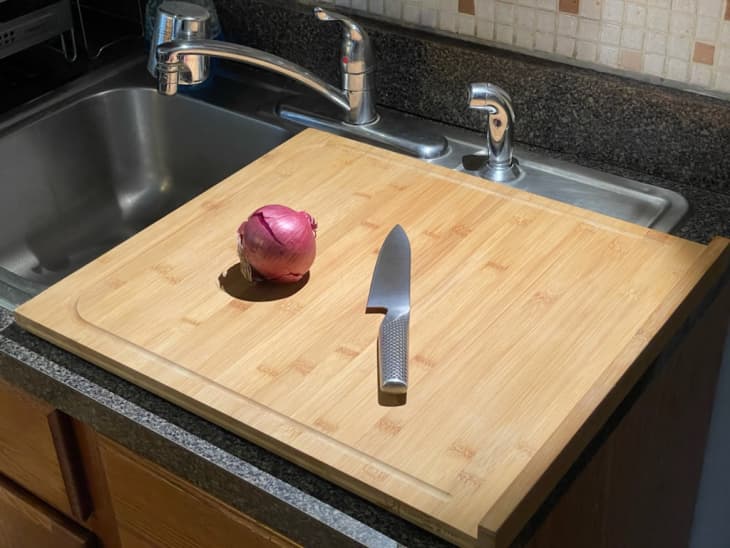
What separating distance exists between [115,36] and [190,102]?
0.25 m

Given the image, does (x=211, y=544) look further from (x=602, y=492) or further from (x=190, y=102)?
(x=190, y=102)

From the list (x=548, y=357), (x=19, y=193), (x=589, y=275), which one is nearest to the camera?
(x=548, y=357)

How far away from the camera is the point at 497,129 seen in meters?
1.25

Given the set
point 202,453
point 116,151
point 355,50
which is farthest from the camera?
point 116,151

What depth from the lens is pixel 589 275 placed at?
3.47ft

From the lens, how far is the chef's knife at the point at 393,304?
0.93 m

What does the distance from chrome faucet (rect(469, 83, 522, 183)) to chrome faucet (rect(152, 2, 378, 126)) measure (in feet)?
0.59

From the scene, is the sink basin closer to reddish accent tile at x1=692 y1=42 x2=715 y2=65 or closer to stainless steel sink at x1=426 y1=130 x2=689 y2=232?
stainless steel sink at x1=426 y1=130 x2=689 y2=232

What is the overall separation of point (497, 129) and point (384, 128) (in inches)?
7.4

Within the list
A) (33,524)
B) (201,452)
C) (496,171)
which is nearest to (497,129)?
(496,171)

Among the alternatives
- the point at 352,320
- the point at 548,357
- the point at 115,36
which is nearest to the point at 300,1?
the point at 115,36

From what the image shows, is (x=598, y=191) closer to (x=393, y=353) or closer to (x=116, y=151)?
(x=393, y=353)

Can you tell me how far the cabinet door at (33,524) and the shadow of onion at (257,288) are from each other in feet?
1.06

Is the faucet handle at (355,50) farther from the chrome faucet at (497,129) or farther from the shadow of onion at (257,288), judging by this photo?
the shadow of onion at (257,288)
